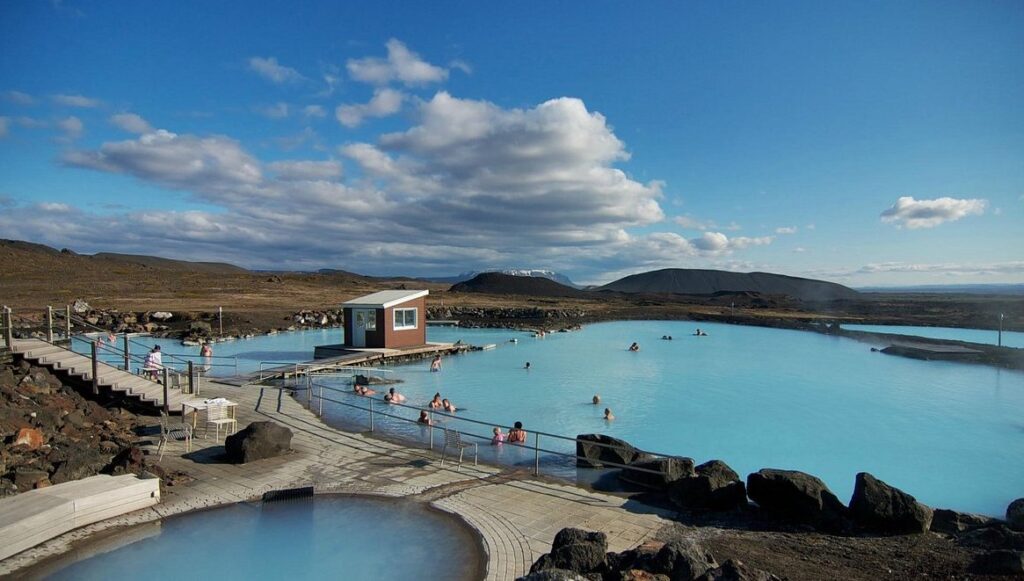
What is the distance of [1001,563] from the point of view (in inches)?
199

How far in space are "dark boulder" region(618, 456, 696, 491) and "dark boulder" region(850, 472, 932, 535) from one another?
2.13 meters

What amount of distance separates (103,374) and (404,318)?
13.6 metres

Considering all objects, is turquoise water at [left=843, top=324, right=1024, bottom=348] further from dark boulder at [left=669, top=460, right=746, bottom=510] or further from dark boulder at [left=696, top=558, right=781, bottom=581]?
dark boulder at [left=696, top=558, right=781, bottom=581]

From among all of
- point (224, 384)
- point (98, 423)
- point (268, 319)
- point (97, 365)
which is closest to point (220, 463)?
point (98, 423)

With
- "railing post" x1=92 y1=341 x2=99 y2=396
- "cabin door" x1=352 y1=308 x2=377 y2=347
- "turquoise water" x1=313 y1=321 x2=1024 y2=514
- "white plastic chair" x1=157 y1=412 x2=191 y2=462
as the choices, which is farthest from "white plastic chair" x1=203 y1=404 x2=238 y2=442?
"cabin door" x1=352 y1=308 x2=377 y2=347

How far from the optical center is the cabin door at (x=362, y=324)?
24500 mm

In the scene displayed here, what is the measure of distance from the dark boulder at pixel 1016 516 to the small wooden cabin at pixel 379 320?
20722mm

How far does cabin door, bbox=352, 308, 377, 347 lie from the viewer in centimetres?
2450

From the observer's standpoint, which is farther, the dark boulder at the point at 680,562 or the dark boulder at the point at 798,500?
the dark boulder at the point at 798,500

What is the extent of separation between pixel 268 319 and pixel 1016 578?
134ft

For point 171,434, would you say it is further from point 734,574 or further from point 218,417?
point 734,574

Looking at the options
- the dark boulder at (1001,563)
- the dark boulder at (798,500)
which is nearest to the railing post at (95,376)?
the dark boulder at (798,500)

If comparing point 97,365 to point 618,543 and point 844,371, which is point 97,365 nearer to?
point 618,543

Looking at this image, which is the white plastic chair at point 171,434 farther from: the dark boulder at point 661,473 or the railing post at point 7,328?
the dark boulder at point 661,473
